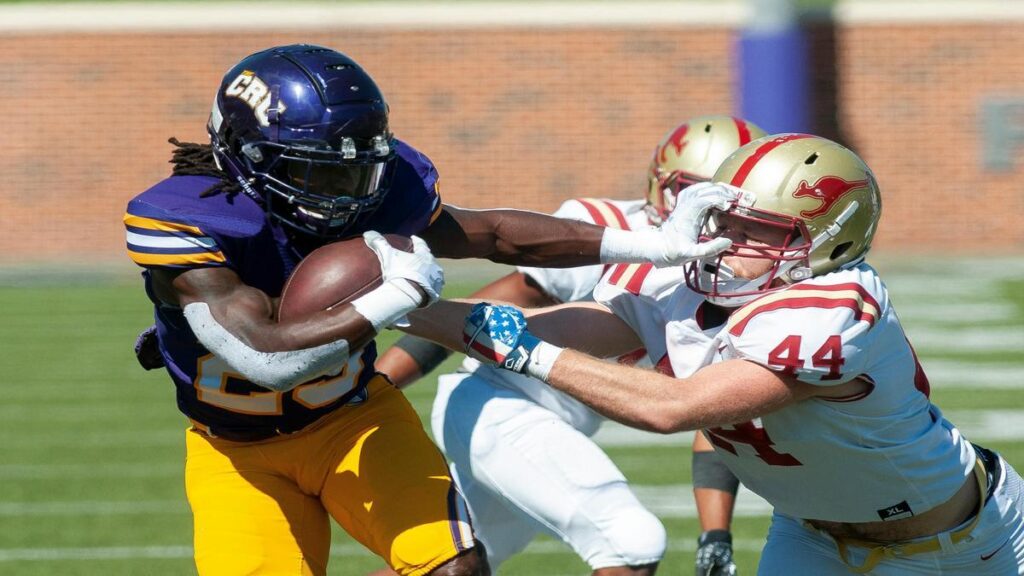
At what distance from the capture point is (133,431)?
7.54 meters

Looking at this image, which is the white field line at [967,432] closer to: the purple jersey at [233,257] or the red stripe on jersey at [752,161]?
A: the purple jersey at [233,257]

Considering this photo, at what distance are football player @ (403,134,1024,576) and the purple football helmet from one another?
35 centimetres

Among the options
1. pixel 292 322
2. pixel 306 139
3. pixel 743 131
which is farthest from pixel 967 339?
pixel 292 322

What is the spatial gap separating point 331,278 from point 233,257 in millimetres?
280

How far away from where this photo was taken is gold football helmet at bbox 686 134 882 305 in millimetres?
3183

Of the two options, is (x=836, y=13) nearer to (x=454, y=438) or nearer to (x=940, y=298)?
(x=940, y=298)

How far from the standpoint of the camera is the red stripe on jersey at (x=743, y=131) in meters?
4.68

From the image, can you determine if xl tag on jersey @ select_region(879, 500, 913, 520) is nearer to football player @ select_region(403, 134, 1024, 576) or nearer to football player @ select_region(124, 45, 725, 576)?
football player @ select_region(403, 134, 1024, 576)

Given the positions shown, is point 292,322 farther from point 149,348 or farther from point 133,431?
point 133,431

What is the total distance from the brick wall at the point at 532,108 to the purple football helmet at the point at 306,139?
12.3m

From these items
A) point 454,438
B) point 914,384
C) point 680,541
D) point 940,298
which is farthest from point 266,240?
point 940,298


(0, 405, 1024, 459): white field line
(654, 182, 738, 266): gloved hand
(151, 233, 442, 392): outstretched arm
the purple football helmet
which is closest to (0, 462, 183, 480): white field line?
(0, 405, 1024, 459): white field line

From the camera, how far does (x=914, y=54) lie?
15539 mm

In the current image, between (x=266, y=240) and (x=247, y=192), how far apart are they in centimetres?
13
